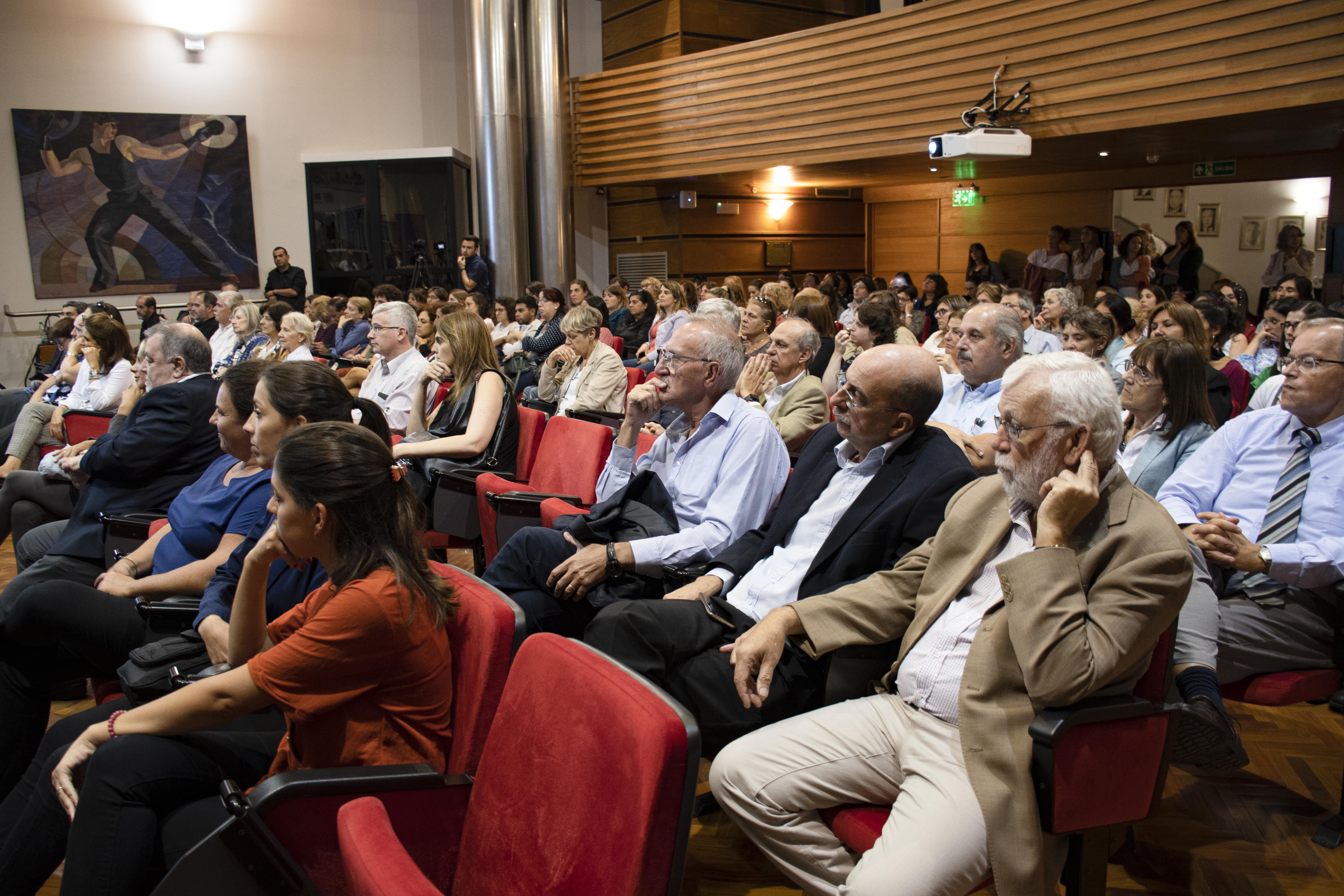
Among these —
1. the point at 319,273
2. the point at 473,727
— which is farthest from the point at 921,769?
the point at 319,273

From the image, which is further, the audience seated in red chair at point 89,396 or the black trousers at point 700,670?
the audience seated in red chair at point 89,396

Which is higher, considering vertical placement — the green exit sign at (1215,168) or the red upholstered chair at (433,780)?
the green exit sign at (1215,168)

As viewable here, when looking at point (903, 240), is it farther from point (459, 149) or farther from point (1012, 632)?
point (1012, 632)

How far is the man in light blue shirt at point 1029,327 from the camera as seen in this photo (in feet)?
17.5

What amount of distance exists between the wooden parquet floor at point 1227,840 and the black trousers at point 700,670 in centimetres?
25

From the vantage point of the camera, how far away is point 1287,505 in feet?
7.89

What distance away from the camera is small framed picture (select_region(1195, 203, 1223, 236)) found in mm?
13172

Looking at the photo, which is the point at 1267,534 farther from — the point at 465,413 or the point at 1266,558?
the point at 465,413

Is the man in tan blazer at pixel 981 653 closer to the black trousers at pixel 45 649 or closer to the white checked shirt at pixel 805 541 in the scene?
the white checked shirt at pixel 805 541

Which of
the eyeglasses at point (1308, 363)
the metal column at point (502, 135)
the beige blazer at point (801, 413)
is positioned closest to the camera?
the eyeglasses at point (1308, 363)

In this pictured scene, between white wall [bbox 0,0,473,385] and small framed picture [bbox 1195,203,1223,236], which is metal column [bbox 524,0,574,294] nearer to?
white wall [bbox 0,0,473,385]

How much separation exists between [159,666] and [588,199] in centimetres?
1231

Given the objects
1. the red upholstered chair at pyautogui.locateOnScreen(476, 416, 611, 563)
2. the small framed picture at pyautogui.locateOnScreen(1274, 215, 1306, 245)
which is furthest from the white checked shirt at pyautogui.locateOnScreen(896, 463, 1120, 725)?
the small framed picture at pyautogui.locateOnScreen(1274, 215, 1306, 245)

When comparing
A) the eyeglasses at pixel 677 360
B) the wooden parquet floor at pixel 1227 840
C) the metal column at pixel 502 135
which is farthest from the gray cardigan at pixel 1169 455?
the metal column at pixel 502 135
